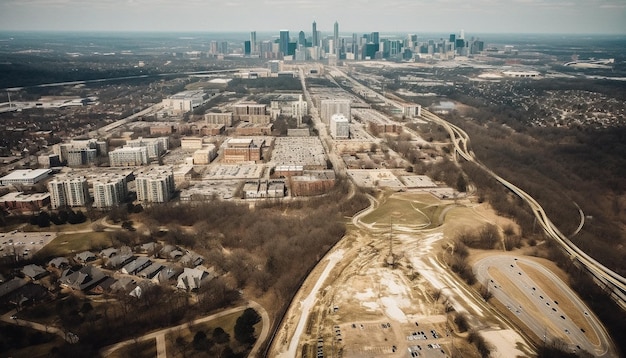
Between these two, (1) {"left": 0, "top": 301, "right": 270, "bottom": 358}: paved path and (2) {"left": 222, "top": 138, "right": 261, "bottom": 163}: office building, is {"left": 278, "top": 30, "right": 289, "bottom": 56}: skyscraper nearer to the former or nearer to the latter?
(2) {"left": 222, "top": 138, "right": 261, "bottom": 163}: office building

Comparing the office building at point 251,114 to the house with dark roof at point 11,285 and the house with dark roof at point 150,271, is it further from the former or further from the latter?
the house with dark roof at point 11,285

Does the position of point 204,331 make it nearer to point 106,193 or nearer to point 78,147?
point 106,193

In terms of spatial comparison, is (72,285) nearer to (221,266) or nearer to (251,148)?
(221,266)

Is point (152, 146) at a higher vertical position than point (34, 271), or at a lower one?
higher

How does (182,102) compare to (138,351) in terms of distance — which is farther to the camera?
(182,102)

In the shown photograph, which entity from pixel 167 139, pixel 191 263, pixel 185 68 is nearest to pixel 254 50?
pixel 185 68

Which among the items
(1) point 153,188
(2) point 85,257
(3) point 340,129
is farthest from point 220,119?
(2) point 85,257
